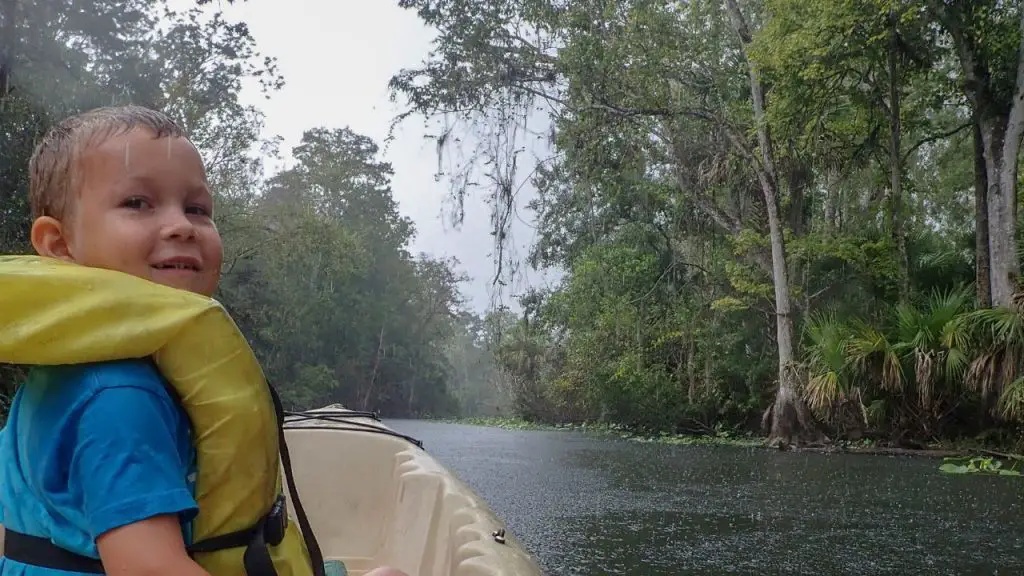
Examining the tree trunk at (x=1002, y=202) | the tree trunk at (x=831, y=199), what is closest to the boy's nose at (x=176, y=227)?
Answer: the tree trunk at (x=1002, y=202)

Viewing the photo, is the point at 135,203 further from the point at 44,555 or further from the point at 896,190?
the point at 896,190

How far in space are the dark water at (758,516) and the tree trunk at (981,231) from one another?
6.55 ft

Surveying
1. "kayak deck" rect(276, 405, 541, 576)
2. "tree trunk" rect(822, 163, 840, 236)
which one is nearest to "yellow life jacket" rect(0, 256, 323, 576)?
"kayak deck" rect(276, 405, 541, 576)

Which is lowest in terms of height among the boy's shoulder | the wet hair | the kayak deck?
the kayak deck

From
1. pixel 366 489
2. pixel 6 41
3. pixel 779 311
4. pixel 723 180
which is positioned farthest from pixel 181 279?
pixel 723 180

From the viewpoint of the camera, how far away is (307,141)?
30.6 meters

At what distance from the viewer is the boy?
68cm

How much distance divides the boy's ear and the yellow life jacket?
6 cm

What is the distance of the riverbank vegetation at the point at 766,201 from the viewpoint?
25.7 feet

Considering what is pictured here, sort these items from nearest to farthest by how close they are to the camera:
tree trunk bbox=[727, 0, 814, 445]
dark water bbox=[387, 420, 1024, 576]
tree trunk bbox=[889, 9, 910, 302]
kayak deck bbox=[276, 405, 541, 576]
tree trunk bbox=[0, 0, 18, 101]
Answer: kayak deck bbox=[276, 405, 541, 576] → dark water bbox=[387, 420, 1024, 576] → tree trunk bbox=[0, 0, 18, 101] → tree trunk bbox=[889, 9, 910, 302] → tree trunk bbox=[727, 0, 814, 445]

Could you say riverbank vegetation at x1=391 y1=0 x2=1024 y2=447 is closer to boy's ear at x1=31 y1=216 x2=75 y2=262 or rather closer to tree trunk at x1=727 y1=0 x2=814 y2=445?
tree trunk at x1=727 y1=0 x2=814 y2=445

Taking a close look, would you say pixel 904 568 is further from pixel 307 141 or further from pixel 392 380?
pixel 392 380

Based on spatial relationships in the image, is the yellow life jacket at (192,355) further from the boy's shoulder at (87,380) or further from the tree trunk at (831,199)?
the tree trunk at (831,199)

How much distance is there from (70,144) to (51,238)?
0.34 feet
